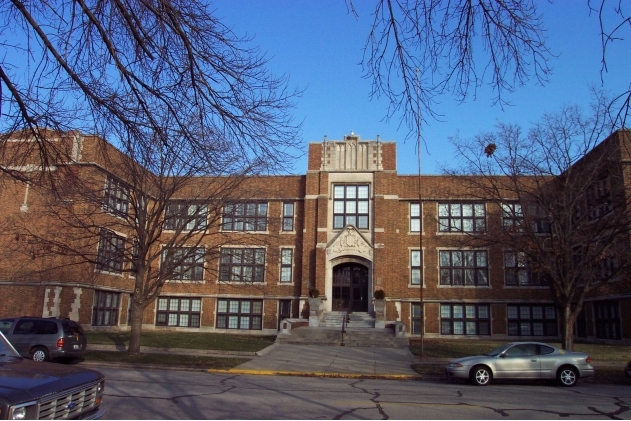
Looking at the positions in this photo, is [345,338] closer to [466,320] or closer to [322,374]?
[322,374]

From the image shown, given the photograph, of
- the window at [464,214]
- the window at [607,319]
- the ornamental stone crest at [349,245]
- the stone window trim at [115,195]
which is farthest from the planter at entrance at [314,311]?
the window at [607,319]

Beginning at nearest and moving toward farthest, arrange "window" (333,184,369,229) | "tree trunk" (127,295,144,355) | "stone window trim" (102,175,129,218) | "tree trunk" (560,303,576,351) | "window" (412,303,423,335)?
"stone window trim" (102,175,129,218) < "tree trunk" (560,303,576,351) < "tree trunk" (127,295,144,355) < "window" (412,303,423,335) < "window" (333,184,369,229)

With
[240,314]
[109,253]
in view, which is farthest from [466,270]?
[109,253]

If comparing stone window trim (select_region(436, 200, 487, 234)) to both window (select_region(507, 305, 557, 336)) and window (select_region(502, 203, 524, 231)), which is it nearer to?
window (select_region(507, 305, 557, 336))

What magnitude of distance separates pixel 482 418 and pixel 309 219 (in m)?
26.6

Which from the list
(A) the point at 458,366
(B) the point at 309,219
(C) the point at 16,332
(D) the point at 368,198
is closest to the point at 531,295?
(D) the point at 368,198

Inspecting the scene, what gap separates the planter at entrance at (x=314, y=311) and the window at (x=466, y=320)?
28.2 feet

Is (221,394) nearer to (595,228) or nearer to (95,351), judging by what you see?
(95,351)

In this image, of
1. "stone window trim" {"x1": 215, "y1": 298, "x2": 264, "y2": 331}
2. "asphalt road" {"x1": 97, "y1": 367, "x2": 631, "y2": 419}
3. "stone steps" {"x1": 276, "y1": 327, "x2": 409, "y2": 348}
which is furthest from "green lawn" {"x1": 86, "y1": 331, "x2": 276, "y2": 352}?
"asphalt road" {"x1": 97, "y1": 367, "x2": 631, "y2": 419}

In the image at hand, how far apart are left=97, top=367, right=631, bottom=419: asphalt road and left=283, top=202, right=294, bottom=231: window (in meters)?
21.8

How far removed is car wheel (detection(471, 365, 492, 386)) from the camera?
16109 millimetres

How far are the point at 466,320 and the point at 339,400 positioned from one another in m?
25.4

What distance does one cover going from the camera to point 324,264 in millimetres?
34406

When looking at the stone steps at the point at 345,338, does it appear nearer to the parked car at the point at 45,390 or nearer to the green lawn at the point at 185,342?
the green lawn at the point at 185,342
